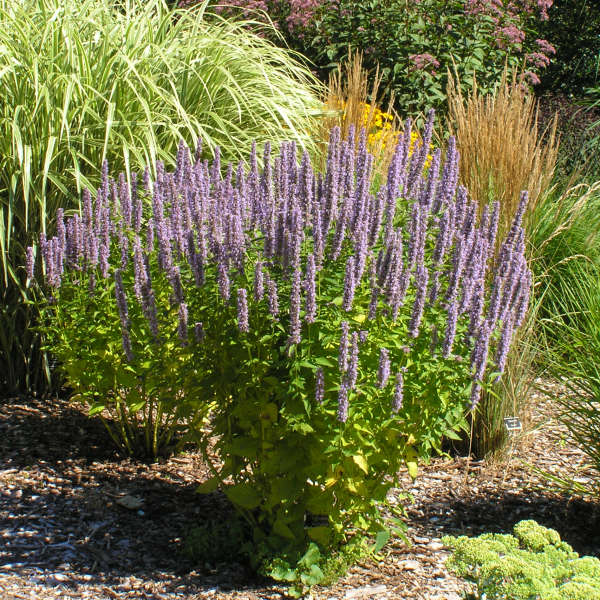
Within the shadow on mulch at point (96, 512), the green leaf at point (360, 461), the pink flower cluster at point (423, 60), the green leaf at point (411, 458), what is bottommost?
the shadow on mulch at point (96, 512)

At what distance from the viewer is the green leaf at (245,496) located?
3070mm

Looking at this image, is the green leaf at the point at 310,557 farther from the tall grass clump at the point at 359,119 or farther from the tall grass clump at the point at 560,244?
the tall grass clump at the point at 359,119

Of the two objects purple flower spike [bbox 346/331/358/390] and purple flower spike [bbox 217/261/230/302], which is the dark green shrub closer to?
purple flower spike [bbox 217/261/230/302]

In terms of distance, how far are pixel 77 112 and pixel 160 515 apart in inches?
106

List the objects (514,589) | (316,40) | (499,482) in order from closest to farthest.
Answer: (514,589)
(499,482)
(316,40)

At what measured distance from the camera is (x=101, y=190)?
12.3 feet

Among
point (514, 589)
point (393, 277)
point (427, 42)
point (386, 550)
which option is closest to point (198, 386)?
point (393, 277)

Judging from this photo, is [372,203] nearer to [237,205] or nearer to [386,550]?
[237,205]

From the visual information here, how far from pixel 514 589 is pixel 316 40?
930 cm

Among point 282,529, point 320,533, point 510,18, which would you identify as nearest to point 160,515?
point 282,529

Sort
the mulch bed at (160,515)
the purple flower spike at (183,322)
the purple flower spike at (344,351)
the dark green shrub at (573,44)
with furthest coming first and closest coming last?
the dark green shrub at (573,44), the mulch bed at (160,515), the purple flower spike at (183,322), the purple flower spike at (344,351)

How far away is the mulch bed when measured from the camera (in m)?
3.12

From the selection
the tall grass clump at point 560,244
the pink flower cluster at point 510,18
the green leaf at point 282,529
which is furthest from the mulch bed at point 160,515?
the pink flower cluster at point 510,18

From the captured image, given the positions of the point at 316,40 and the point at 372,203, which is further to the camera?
the point at 316,40
